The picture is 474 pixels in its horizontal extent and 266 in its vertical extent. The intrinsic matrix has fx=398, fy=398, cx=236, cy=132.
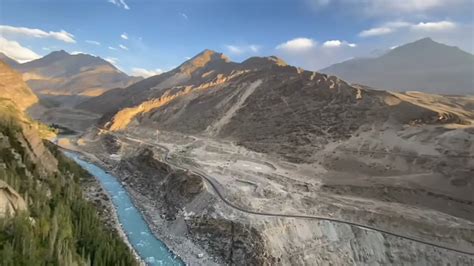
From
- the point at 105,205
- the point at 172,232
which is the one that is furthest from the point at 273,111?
the point at 172,232

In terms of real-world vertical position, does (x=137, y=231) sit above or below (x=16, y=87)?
below

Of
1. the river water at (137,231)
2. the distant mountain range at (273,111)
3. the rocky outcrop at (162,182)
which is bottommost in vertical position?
the river water at (137,231)

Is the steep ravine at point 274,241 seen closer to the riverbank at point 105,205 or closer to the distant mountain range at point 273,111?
the riverbank at point 105,205

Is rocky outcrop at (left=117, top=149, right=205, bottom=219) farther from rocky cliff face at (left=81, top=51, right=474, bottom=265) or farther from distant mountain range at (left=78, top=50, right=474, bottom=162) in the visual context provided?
distant mountain range at (left=78, top=50, right=474, bottom=162)

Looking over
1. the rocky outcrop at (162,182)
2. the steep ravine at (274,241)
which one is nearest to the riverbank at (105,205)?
the steep ravine at (274,241)

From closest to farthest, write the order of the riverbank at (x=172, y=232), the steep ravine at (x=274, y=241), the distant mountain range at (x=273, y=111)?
the steep ravine at (x=274, y=241) < the riverbank at (x=172, y=232) < the distant mountain range at (x=273, y=111)

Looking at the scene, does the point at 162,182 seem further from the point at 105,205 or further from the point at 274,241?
the point at 274,241

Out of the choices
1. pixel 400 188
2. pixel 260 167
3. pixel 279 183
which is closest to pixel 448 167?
pixel 400 188

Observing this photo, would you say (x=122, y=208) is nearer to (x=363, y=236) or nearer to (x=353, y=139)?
(x=363, y=236)
